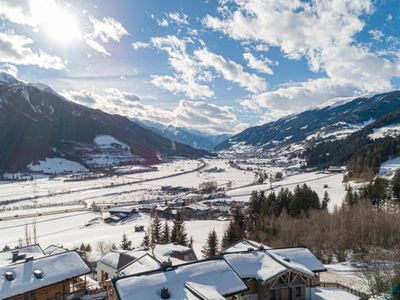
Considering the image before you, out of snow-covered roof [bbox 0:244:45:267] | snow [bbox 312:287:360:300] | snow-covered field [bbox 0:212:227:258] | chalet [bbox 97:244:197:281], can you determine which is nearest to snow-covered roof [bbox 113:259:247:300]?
snow [bbox 312:287:360:300]

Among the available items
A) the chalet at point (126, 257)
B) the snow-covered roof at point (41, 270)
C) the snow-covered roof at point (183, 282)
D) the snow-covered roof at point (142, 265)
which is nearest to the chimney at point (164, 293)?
the snow-covered roof at point (183, 282)

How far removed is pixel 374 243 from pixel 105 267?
41.2m

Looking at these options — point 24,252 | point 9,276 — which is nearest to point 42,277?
point 9,276

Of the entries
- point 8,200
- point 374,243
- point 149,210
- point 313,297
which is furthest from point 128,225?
point 8,200

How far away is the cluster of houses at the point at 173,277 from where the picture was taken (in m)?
22.2

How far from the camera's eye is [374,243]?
51.2 meters

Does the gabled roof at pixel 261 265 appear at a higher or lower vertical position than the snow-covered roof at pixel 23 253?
lower

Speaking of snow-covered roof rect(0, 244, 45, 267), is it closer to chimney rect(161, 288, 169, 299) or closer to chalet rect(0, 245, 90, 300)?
chalet rect(0, 245, 90, 300)

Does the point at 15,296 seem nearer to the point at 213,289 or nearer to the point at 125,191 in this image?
the point at 213,289

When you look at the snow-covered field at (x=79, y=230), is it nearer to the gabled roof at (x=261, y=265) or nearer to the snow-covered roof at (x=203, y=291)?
the gabled roof at (x=261, y=265)

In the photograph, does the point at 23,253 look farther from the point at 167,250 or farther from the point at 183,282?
the point at 183,282

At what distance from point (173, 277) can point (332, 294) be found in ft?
64.7

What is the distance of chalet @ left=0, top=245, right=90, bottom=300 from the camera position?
81.7 feet

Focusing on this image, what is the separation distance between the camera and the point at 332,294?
110 feet
